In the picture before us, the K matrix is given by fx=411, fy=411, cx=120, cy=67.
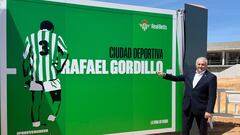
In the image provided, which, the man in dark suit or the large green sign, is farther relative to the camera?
the large green sign

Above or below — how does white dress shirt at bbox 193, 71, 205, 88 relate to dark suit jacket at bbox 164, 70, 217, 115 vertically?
above

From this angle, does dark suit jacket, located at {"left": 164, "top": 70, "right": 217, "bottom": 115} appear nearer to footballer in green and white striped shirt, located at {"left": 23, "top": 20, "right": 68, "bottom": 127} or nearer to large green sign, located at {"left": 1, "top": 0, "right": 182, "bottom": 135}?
large green sign, located at {"left": 1, "top": 0, "right": 182, "bottom": 135}

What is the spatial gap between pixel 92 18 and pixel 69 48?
704 mm

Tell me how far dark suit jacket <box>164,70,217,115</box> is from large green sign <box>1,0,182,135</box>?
4.51 ft

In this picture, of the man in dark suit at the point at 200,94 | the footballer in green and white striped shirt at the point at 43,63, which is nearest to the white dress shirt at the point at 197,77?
the man in dark suit at the point at 200,94

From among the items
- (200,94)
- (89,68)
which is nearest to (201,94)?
(200,94)

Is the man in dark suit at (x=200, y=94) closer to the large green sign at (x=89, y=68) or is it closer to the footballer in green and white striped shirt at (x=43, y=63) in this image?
the large green sign at (x=89, y=68)

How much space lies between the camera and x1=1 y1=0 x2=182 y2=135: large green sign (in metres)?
6.69

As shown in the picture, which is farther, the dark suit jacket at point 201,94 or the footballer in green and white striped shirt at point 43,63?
the footballer in green and white striped shirt at point 43,63

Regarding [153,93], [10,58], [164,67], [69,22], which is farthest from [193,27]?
[10,58]

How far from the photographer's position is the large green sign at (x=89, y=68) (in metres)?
6.69

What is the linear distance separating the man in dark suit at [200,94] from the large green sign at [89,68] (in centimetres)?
132

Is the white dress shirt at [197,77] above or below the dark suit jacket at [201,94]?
above

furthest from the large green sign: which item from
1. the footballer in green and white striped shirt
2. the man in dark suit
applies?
the man in dark suit
